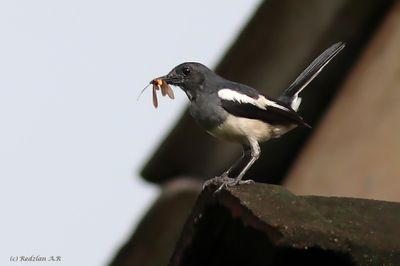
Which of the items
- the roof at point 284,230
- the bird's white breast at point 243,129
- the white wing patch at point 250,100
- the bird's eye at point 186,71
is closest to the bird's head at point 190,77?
the bird's eye at point 186,71

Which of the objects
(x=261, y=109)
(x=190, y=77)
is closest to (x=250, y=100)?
(x=261, y=109)

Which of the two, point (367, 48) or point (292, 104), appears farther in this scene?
point (367, 48)

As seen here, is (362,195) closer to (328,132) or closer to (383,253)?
(328,132)

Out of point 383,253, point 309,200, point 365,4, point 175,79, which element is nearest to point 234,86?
point 175,79

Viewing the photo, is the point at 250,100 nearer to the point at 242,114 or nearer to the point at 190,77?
the point at 242,114

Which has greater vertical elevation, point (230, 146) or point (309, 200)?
point (309, 200)

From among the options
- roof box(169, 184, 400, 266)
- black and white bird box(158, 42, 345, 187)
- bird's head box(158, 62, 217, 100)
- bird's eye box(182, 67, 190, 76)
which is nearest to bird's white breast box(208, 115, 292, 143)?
black and white bird box(158, 42, 345, 187)
